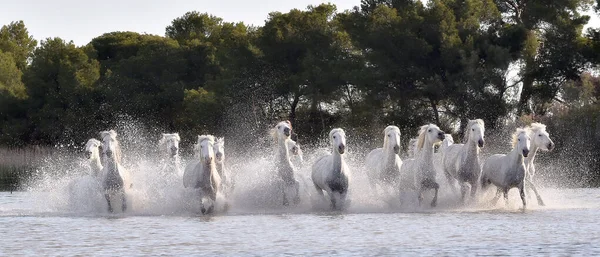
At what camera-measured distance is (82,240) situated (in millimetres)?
17078

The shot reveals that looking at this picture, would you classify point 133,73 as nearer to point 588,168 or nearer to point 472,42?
point 472,42

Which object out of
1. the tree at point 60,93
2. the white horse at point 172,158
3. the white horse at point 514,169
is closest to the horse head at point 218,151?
the white horse at point 172,158

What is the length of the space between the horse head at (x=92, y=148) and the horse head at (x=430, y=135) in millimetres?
5739

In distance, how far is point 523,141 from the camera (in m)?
21.0

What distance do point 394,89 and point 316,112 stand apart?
563 centimetres

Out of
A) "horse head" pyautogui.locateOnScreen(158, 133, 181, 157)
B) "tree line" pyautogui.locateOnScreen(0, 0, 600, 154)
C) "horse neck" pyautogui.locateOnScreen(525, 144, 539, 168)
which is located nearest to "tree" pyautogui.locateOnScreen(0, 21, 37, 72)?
"tree line" pyautogui.locateOnScreen(0, 0, 600, 154)

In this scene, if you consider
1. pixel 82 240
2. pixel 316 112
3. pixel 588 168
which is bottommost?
pixel 82 240

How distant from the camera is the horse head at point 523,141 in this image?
20.7 meters

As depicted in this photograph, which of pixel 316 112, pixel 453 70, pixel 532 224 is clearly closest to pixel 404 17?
pixel 453 70

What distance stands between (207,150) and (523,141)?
5.34 meters

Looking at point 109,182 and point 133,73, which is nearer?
point 109,182

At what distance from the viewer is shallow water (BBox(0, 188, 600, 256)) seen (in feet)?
51.5

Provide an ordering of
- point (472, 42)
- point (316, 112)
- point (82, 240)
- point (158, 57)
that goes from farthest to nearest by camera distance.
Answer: point (158, 57)
point (316, 112)
point (472, 42)
point (82, 240)

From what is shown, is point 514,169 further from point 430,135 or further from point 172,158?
point 172,158
